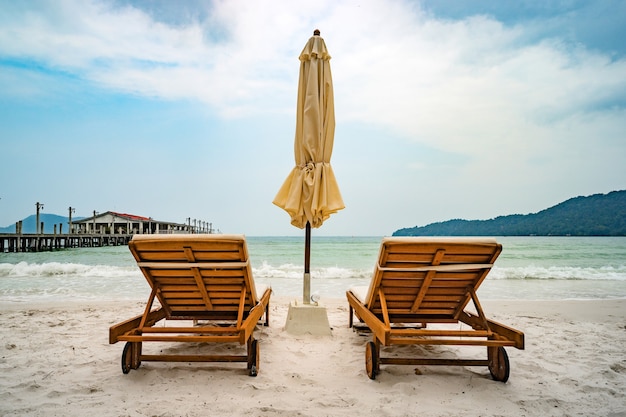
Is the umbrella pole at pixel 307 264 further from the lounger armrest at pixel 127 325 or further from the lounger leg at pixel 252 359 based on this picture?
the lounger armrest at pixel 127 325

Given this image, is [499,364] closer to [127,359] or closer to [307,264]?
[307,264]

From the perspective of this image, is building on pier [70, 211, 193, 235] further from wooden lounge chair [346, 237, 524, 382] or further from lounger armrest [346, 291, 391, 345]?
wooden lounge chair [346, 237, 524, 382]

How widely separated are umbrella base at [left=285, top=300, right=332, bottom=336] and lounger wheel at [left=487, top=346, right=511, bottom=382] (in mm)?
1716

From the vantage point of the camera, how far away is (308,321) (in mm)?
4004

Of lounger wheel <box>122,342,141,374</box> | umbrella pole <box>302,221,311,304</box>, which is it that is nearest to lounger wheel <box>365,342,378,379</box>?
umbrella pole <box>302,221,311,304</box>

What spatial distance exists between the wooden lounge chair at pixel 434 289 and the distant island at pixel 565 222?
6757 cm

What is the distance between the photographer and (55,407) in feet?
7.36

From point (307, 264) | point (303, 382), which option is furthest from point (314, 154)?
point (303, 382)

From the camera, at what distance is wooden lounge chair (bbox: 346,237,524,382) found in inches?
103

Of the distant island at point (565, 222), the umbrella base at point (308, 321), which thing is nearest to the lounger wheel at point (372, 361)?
the umbrella base at point (308, 321)

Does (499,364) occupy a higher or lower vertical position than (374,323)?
lower

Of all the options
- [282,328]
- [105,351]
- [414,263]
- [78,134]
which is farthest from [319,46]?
[78,134]

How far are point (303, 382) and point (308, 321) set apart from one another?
1.31m

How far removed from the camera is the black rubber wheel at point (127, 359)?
2.79 metres
